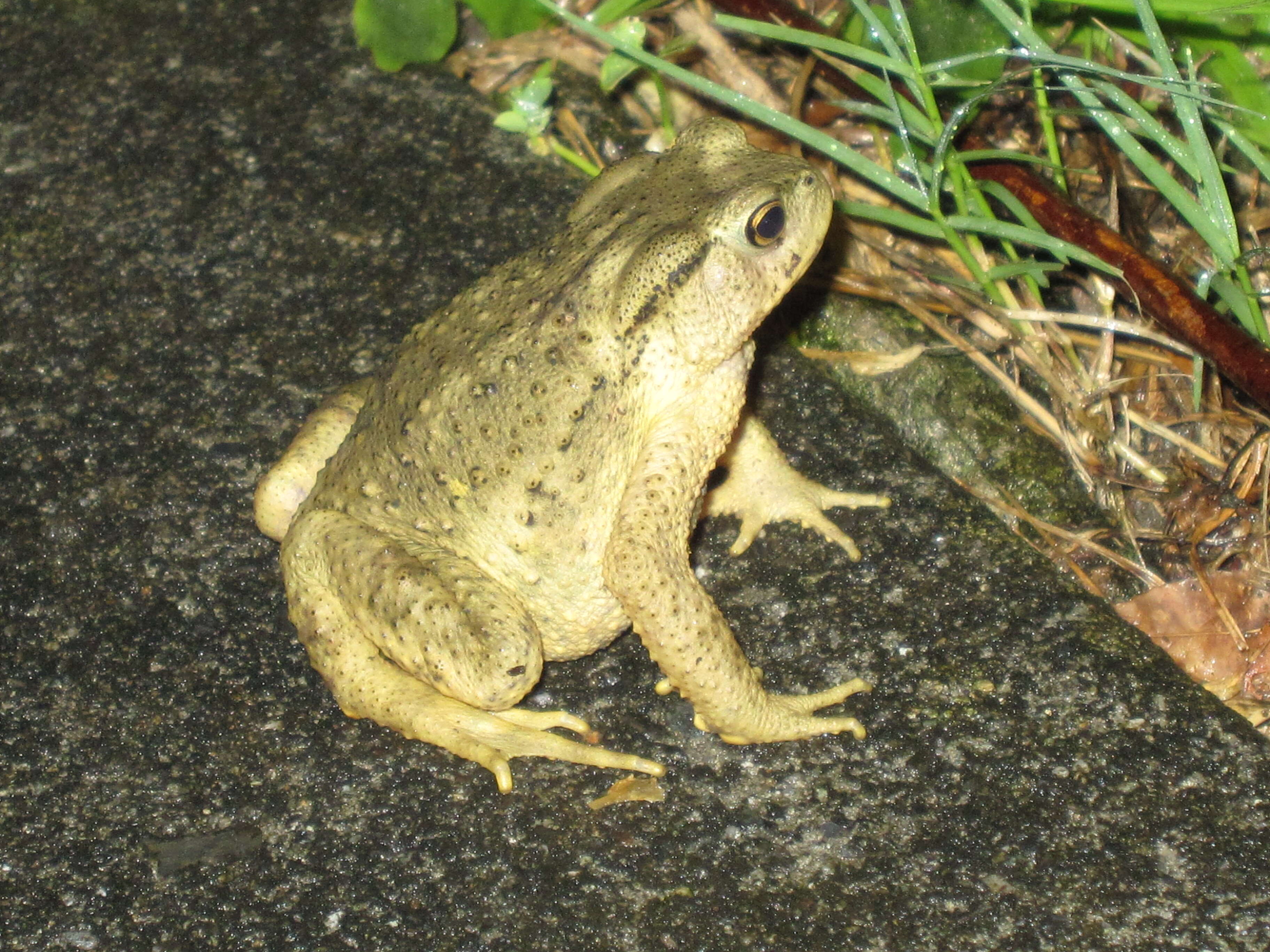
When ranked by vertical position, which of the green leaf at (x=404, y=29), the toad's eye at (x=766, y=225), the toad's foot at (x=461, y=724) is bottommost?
the toad's foot at (x=461, y=724)

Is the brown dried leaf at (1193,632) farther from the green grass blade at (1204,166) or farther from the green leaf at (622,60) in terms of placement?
the green leaf at (622,60)

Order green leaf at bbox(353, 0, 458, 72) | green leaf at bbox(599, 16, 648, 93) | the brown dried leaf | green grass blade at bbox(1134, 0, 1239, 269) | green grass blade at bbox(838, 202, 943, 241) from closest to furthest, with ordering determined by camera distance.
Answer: green grass blade at bbox(1134, 0, 1239, 269) < the brown dried leaf < green grass blade at bbox(838, 202, 943, 241) < green leaf at bbox(599, 16, 648, 93) < green leaf at bbox(353, 0, 458, 72)

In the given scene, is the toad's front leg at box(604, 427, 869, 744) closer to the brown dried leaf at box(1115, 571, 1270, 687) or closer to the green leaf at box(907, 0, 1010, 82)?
the brown dried leaf at box(1115, 571, 1270, 687)

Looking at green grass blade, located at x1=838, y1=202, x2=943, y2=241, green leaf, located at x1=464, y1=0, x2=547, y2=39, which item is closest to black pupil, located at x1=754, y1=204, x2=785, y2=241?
green grass blade, located at x1=838, y1=202, x2=943, y2=241

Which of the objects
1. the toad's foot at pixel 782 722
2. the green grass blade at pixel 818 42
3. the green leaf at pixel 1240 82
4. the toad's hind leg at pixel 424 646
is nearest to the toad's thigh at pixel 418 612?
the toad's hind leg at pixel 424 646

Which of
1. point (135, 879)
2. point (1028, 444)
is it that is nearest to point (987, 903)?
point (1028, 444)

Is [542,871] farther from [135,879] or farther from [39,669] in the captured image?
[39,669]
